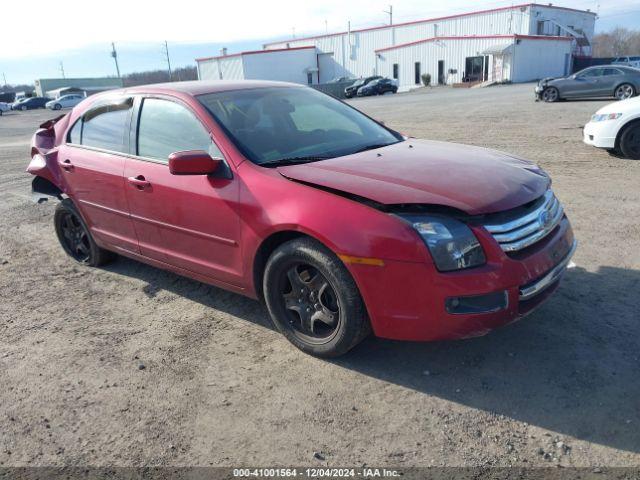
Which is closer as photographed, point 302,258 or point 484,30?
point 302,258

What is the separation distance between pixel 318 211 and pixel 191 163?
0.92m

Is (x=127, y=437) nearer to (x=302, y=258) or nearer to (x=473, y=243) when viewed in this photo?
(x=302, y=258)

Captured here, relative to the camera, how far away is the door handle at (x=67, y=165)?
4723 millimetres

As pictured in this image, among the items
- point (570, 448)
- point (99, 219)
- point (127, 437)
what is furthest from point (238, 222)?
point (570, 448)

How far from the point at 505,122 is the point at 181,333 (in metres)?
13.0

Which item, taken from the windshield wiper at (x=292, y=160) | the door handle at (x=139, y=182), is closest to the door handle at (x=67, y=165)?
the door handle at (x=139, y=182)

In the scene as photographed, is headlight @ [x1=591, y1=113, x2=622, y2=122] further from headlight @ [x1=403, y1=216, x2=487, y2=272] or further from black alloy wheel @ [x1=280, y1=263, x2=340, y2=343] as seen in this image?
black alloy wheel @ [x1=280, y1=263, x2=340, y2=343]

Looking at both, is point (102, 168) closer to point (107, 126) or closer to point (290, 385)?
point (107, 126)

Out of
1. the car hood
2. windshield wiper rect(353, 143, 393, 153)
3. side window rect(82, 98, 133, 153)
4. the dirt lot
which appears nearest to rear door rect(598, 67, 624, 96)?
the dirt lot

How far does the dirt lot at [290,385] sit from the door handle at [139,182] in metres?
1.01

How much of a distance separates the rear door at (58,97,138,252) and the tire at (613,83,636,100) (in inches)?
781

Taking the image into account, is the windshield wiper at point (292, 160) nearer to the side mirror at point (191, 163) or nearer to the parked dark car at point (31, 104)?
the side mirror at point (191, 163)

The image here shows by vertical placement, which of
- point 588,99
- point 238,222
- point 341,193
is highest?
point 341,193

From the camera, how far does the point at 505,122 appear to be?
1451cm
